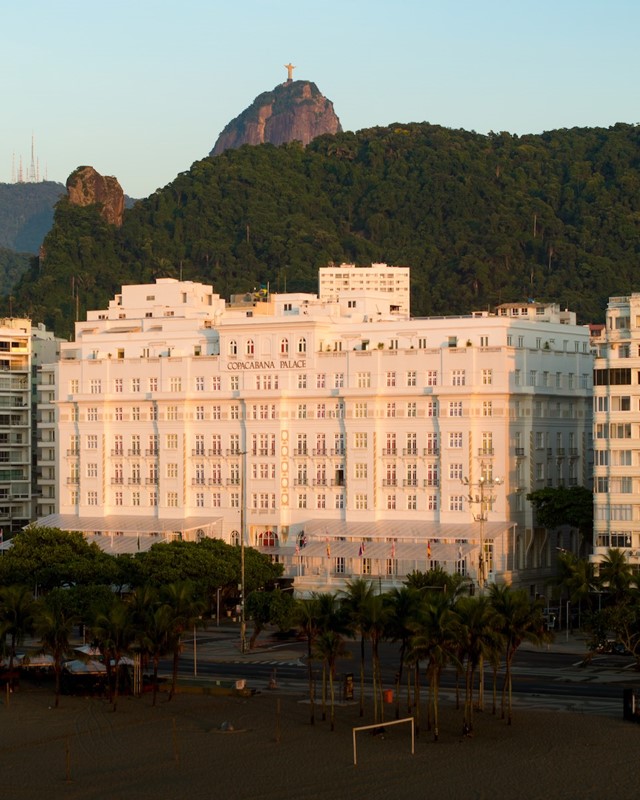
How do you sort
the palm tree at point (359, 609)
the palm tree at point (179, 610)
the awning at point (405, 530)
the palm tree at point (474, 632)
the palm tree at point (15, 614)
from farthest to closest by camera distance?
1. the awning at point (405, 530)
2. the palm tree at point (15, 614)
3. the palm tree at point (179, 610)
4. the palm tree at point (359, 609)
5. the palm tree at point (474, 632)

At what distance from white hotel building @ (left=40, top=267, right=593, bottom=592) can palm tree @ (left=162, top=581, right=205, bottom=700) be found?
1538 inches

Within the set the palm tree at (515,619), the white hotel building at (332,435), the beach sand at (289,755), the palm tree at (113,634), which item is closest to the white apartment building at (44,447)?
the white hotel building at (332,435)

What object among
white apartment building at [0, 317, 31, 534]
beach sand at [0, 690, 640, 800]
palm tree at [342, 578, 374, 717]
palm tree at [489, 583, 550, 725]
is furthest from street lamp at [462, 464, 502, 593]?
white apartment building at [0, 317, 31, 534]

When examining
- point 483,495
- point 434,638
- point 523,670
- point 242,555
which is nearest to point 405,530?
point 483,495

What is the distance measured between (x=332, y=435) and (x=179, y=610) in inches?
Result: 2056

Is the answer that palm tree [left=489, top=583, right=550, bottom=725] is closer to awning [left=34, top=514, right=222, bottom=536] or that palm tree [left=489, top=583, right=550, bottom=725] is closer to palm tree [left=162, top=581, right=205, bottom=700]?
palm tree [left=162, top=581, right=205, bottom=700]

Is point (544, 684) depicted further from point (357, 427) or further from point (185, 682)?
point (357, 427)

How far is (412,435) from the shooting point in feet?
501

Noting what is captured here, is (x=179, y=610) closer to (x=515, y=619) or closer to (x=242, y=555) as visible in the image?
(x=515, y=619)

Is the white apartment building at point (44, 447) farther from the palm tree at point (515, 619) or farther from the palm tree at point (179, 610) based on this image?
the palm tree at point (515, 619)

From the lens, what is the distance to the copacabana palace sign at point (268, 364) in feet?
519

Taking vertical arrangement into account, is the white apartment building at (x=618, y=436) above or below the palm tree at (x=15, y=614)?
above

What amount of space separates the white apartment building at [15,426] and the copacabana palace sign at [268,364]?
112 feet

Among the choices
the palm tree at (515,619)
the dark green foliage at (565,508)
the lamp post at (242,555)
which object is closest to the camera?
the palm tree at (515,619)
